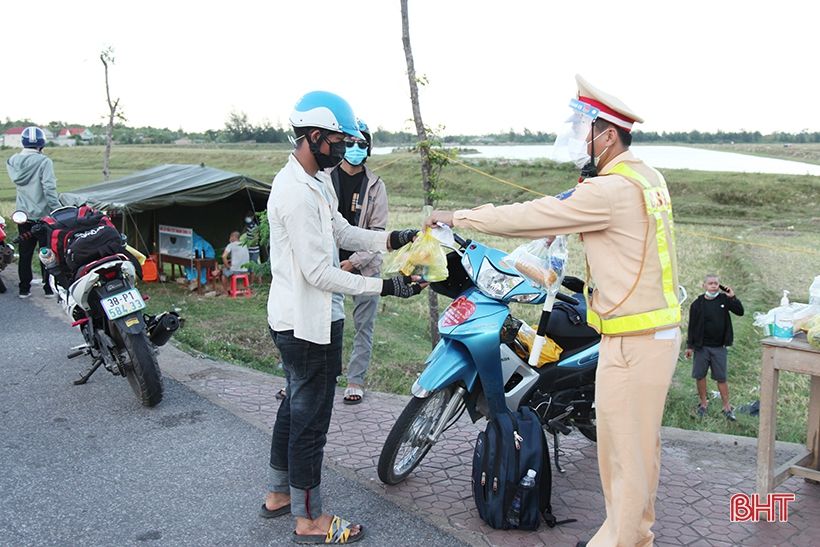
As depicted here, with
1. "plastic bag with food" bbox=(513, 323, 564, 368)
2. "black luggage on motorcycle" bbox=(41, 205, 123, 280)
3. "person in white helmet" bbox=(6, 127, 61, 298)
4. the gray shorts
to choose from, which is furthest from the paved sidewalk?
"person in white helmet" bbox=(6, 127, 61, 298)

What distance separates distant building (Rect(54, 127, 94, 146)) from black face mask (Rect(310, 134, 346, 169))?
88.8 m

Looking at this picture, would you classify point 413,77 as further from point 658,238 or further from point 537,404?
point 658,238

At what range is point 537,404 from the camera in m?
4.50

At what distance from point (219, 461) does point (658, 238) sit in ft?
9.53

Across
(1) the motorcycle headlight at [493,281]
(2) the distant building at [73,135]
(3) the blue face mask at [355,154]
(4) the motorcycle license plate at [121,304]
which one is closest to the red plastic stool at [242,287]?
(4) the motorcycle license plate at [121,304]

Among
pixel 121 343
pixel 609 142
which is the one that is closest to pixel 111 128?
pixel 121 343

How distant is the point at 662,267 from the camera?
3.33 m

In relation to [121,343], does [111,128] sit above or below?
above

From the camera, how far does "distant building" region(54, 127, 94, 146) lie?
8544cm

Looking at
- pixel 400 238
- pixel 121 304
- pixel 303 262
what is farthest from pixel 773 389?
pixel 121 304

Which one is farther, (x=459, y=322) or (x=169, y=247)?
(x=169, y=247)

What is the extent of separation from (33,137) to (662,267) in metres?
8.55

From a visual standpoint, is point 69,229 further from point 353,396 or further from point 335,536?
point 335,536

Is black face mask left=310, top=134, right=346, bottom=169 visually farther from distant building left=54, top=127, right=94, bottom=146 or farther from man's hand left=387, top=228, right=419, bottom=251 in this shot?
distant building left=54, top=127, right=94, bottom=146
